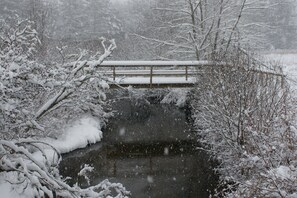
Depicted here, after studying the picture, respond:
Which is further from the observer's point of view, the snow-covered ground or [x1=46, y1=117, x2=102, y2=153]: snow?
[x1=46, y1=117, x2=102, y2=153]: snow

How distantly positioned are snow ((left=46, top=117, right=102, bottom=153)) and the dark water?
0.29 meters

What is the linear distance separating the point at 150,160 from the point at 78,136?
290 centimetres

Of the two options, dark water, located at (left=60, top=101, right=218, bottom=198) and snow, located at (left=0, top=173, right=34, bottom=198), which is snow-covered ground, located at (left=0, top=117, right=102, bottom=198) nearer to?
dark water, located at (left=60, top=101, right=218, bottom=198)

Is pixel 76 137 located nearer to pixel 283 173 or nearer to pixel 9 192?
pixel 9 192

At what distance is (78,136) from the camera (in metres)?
14.4

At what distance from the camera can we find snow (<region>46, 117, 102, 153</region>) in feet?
44.5

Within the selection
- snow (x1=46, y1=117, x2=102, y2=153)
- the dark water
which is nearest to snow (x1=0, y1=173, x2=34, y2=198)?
the dark water

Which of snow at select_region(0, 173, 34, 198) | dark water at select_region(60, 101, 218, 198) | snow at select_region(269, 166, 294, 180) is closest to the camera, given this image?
snow at select_region(269, 166, 294, 180)

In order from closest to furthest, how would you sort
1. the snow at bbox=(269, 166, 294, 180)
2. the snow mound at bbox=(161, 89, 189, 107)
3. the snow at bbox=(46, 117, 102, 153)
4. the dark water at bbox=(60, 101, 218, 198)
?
the snow at bbox=(269, 166, 294, 180) → the dark water at bbox=(60, 101, 218, 198) → the snow at bbox=(46, 117, 102, 153) → the snow mound at bbox=(161, 89, 189, 107)

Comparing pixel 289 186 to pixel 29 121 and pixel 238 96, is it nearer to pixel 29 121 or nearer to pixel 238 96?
pixel 29 121

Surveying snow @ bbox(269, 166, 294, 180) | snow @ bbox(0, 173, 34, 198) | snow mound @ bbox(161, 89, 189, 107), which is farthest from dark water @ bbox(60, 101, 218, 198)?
snow @ bbox(269, 166, 294, 180)

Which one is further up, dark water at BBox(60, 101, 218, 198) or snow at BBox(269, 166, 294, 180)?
snow at BBox(269, 166, 294, 180)

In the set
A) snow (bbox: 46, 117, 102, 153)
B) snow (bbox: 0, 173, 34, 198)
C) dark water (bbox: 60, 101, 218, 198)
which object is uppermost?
snow (bbox: 0, 173, 34, 198)

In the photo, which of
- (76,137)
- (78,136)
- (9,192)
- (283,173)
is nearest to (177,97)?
(78,136)
